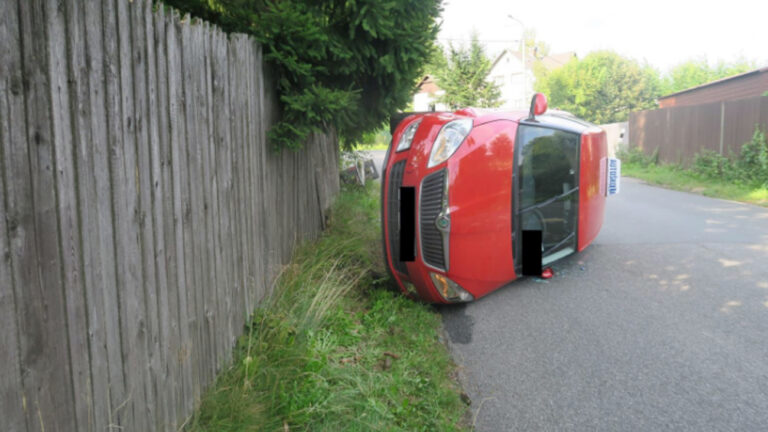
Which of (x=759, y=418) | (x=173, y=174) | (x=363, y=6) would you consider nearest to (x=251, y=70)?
(x=363, y=6)

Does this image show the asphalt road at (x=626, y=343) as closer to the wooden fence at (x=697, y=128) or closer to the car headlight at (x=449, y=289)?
the car headlight at (x=449, y=289)

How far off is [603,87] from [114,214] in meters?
44.8

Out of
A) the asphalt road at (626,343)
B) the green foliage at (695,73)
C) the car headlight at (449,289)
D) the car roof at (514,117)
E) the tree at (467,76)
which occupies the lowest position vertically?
the asphalt road at (626,343)

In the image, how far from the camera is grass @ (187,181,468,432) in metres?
3.16

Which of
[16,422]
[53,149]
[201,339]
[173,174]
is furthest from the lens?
[201,339]

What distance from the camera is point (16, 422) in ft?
5.47

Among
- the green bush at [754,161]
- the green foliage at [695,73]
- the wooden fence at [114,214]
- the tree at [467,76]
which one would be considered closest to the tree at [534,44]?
the green foliage at [695,73]

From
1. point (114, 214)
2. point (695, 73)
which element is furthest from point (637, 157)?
point (695, 73)

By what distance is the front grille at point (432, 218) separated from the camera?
17.0 ft

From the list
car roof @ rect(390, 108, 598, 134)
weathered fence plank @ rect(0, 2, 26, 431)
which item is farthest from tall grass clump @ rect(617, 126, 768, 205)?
weathered fence plank @ rect(0, 2, 26, 431)

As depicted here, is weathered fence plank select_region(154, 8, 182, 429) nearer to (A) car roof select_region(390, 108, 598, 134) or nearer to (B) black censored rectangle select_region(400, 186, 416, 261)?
(B) black censored rectangle select_region(400, 186, 416, 261)

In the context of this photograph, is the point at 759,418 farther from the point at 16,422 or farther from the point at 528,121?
the point at 16,422

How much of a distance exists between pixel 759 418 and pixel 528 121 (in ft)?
10.8

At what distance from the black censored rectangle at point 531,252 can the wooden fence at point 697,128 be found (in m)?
12.6
